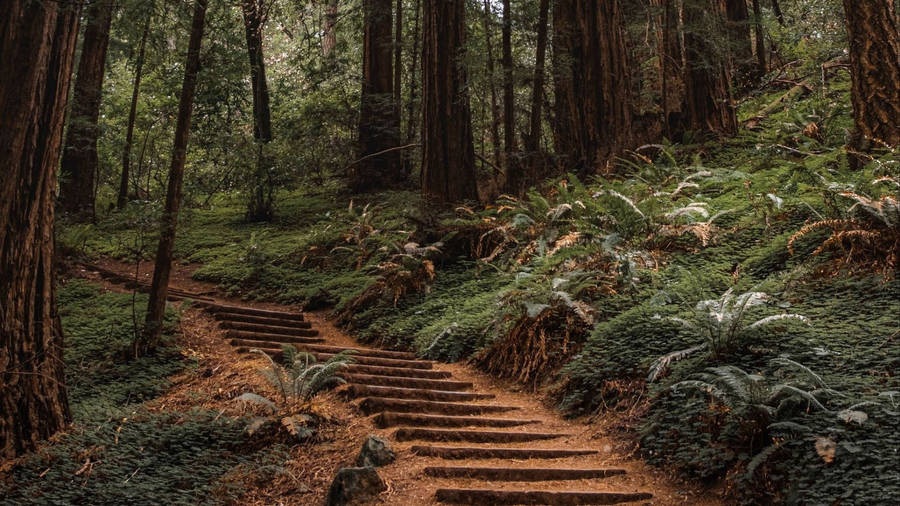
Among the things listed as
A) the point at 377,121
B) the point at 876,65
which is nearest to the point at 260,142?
the point at 377,121

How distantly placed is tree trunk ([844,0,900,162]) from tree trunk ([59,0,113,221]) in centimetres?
1548

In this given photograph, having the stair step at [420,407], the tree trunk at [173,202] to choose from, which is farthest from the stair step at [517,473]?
the tree trunk at [173,202]

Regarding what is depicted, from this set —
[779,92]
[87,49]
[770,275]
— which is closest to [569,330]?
[770,275]

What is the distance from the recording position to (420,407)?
6.37 m

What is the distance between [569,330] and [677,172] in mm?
4992

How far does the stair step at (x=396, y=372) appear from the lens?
7.41 meters

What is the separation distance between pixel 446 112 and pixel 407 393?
677 cm

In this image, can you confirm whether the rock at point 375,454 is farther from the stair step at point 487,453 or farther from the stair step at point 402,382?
the stair step at point 402,382

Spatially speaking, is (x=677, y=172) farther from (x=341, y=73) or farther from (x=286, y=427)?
(x=341, y=73)

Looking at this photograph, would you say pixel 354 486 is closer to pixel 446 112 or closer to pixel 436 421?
pixel 436 421

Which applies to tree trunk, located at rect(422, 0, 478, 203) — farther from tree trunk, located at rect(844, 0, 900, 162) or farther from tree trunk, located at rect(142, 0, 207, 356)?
tree trunk, located at rect(844, 0, 900, 162)

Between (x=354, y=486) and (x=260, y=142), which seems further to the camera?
(x=260, y=142)

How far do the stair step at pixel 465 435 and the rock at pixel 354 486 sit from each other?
0.89 m

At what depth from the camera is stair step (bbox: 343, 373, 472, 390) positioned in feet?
23.1
